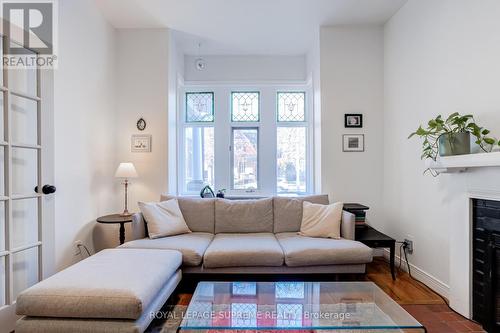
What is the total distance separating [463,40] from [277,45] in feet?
7.66

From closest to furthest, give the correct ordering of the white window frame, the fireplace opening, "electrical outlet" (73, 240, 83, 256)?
the fireplace opening, "electrical outlet" (73, 240, 83, 256), the white window frame

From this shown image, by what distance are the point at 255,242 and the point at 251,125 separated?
213cm

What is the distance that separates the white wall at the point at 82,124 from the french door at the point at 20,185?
23cm

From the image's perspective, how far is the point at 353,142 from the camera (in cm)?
370

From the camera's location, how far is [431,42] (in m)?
2.76

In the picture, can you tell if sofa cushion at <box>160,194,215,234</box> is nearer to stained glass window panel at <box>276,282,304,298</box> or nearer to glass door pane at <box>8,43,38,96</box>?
stained glass window panel at <box>276,282,304,298</box>

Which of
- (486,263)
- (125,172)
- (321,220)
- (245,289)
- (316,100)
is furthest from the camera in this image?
(316,100)

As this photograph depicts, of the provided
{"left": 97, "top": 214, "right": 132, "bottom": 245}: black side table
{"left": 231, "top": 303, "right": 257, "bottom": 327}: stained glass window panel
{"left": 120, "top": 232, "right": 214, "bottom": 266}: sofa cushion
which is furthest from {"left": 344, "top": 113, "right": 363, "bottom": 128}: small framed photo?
{"left": 97, "top": 214, "right": 132, "bottom": 245}: black side table

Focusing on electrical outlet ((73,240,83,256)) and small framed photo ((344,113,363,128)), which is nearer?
electrical outlet ((73,240,83,256))

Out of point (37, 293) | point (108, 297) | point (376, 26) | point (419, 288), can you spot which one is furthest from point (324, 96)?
point (37, 293)

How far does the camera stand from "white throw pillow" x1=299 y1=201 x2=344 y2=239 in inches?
118

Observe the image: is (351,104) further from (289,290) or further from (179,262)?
(179,262)

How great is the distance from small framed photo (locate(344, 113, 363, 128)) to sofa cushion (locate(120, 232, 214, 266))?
214 centimetres

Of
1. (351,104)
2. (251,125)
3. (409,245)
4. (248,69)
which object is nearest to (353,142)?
(351,104)
